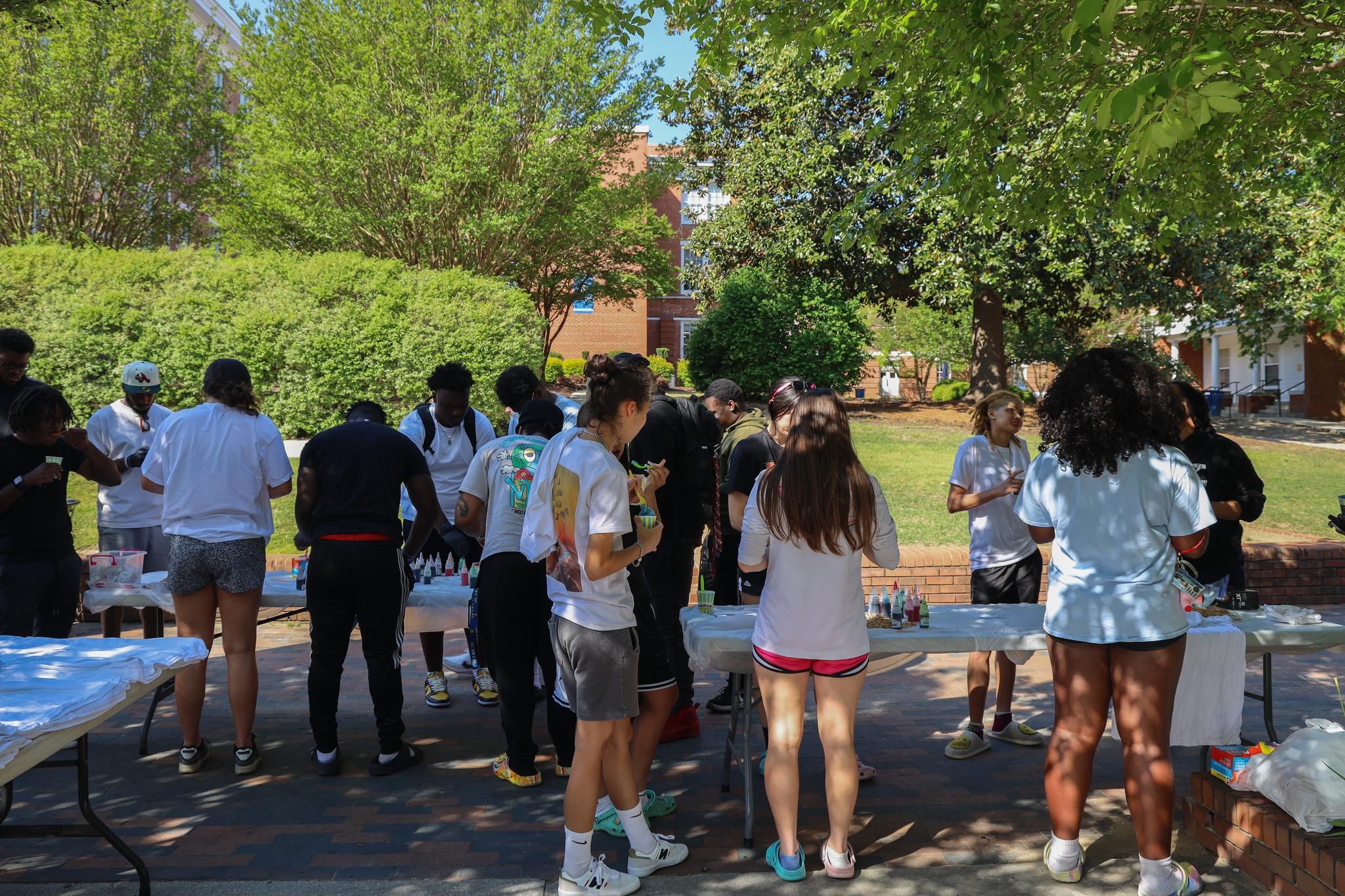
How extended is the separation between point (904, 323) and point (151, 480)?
42.1 m

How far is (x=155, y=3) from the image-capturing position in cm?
2302

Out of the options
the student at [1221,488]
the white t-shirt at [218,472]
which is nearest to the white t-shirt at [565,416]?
the white t-shirt at [218,472]

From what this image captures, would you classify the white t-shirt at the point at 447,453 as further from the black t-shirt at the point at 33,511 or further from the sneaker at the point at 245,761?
the black t-shirt at the point at 33,511

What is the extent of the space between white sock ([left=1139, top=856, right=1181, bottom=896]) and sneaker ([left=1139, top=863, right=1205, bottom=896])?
0.5 inches

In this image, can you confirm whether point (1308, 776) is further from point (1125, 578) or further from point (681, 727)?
point (681, 727)

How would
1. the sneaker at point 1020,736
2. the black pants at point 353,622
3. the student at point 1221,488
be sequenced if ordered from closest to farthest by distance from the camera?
1. the black pants at point 353,622
2. the student at point 1221,488
3. the sneaker at point 1020,736

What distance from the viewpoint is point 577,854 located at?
12.2 feet

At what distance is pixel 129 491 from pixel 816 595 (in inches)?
198

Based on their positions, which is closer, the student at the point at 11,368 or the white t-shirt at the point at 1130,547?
the white t-shirt at the point at 1130,547

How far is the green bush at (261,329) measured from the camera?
1284 centimetres

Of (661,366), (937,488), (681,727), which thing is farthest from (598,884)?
(661,366)

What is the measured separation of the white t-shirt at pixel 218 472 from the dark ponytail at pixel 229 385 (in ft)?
0.12

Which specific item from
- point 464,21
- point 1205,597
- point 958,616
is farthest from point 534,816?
point 464,21

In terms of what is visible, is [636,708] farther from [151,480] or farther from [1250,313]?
[1250,313]
